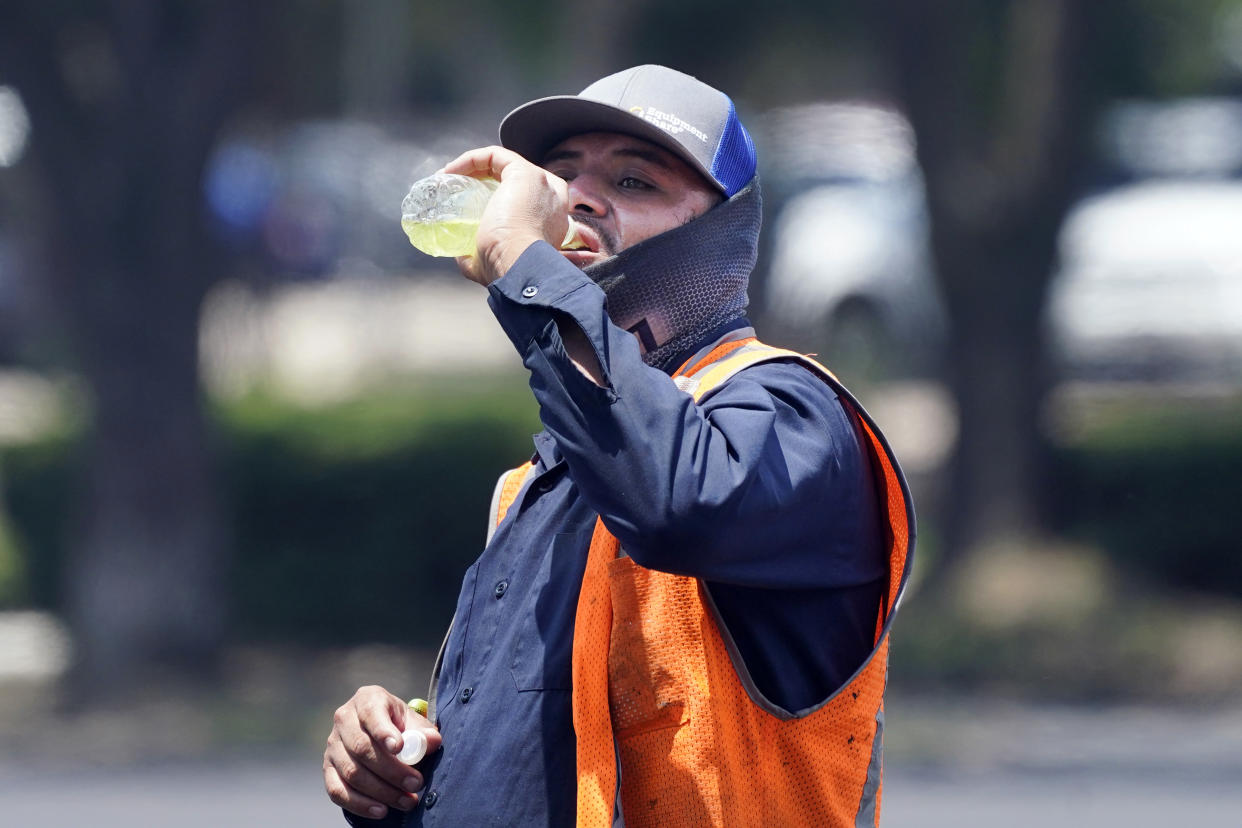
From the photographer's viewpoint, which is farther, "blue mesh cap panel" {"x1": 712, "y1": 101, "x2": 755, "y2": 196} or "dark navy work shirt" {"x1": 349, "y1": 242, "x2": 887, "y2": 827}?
"blue mesh cap panel" {"x1": 712, "y1": 101, "x2": 755, "y2": 196}

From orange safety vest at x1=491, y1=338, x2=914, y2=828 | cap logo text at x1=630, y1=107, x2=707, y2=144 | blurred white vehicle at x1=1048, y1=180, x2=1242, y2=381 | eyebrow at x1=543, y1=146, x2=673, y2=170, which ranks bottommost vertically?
blurred white vehicle at x1=1048, y1=180, x2=1242, y2=381

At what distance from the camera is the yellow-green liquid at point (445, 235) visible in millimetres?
2342

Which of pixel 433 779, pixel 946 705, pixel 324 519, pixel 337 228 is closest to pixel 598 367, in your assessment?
pixel 433 779

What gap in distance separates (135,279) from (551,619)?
21.3 ft

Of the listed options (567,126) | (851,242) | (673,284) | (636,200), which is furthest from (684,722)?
(851,242)

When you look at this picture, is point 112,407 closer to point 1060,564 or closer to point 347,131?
point 1060,564

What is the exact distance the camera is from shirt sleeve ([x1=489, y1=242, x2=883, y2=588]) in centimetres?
190

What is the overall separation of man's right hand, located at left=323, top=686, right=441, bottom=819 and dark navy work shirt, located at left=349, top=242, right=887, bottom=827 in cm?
3

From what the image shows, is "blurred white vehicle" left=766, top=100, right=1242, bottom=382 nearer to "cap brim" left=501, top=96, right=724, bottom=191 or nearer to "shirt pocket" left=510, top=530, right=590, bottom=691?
"cap brim" left=501, top=96, right=724, bottom=191

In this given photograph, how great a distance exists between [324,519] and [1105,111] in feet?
15.0

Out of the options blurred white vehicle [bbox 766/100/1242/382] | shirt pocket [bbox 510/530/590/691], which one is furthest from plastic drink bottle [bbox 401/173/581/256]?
blurred white vehicle [bbox 766/100/1242/382]

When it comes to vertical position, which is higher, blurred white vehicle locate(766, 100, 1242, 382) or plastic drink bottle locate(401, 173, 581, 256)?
plastic drink bottle locate(401, 173, 581, 256)

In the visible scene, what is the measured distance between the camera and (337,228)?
2147cm

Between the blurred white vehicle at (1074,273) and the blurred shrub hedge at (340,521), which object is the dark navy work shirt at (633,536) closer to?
the blurred shrub hedge at (340,521)
